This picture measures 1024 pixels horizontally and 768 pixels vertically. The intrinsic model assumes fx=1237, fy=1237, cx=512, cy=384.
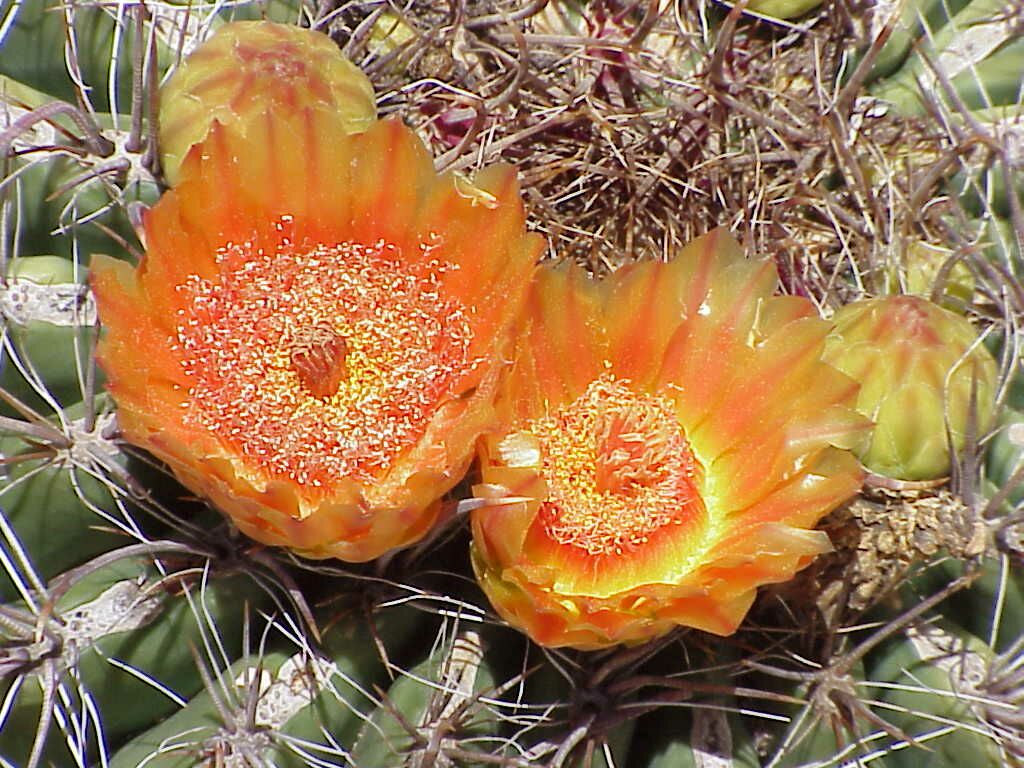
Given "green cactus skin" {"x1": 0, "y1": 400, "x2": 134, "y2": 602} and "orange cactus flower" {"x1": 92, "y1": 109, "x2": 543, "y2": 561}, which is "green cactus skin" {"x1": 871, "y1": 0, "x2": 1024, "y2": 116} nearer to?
"orange cactus flower" {"x1": 92, "y1": 109, "x2": 543, "y2": 561}

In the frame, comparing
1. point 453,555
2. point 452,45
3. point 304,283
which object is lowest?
point 453,555

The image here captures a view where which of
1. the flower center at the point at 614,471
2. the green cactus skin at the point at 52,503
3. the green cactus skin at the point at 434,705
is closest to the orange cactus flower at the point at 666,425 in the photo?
the flower center at the point at 614,471

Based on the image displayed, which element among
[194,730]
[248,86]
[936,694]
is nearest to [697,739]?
[936,694]

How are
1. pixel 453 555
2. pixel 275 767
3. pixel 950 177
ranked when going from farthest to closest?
pixel 950 177 → pixel 453 555 → pixel 275 767

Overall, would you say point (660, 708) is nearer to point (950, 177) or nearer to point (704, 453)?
point (704, 453)

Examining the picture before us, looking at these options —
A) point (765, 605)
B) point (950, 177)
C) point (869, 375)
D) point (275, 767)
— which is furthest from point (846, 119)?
point (275, 767)

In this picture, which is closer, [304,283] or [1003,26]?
[304,283]

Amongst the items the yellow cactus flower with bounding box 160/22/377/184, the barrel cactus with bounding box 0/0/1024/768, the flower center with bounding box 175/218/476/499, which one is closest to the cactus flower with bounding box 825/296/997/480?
the barrel cactus with bounding box 0/0/1024/768

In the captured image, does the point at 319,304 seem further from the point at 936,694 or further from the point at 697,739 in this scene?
the point at 936,694
